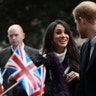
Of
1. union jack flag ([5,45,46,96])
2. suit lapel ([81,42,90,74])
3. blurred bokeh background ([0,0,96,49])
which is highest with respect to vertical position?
suit lapel ([81,42,90,74])

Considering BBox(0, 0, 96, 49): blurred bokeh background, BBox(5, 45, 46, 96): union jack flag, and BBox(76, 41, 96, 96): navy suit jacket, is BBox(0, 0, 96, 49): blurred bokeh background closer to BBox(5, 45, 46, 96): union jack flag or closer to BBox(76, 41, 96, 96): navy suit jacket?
BBox(5, 45, 46, 96): union jack flag

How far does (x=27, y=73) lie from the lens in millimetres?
8703

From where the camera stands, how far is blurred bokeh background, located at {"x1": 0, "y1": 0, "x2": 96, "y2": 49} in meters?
24.0

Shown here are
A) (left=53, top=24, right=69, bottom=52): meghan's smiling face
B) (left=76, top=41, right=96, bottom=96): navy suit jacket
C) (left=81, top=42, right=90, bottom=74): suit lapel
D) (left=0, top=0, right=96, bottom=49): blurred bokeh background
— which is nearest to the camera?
(left=76, top=41, right=96, bottom=96): navy suit jacket

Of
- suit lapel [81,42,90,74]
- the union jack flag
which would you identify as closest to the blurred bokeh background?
the union jack flag

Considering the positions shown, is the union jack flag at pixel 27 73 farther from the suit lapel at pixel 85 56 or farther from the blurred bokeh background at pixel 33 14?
the blurred bokeh background at pixel 33 14

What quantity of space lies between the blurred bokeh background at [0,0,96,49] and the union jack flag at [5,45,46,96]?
14957 mm

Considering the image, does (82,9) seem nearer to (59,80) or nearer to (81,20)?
(81,20)

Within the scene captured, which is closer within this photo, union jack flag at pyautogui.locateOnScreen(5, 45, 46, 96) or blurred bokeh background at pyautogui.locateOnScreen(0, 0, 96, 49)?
union jack flag at pyautogui.locateOnScreen(5, 45, 46, 96)

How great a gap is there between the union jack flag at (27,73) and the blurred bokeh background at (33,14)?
49.1ft

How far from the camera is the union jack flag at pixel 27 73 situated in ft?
27.2

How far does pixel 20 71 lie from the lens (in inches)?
344

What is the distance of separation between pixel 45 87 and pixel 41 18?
16.5 meters

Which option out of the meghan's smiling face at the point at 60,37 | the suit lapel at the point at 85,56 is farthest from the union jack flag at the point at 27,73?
the suit lapel at the point at 85,56
